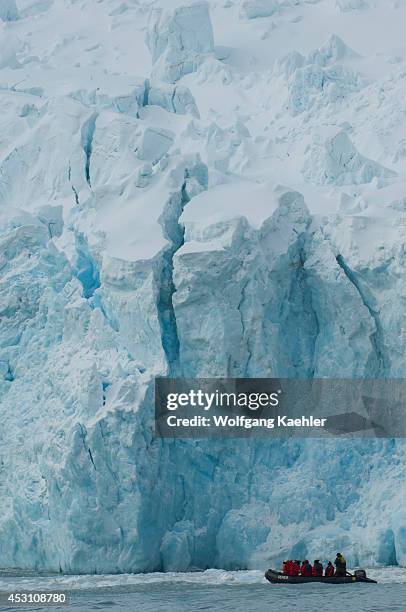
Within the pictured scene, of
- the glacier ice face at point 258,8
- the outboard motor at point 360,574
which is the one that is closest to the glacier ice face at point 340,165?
the outboard motor at point 360,574

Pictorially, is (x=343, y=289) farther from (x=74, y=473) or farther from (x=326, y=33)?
(x=326, y=33)

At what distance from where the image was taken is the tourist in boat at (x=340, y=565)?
16.0 meters

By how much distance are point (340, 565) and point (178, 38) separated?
18.4 m

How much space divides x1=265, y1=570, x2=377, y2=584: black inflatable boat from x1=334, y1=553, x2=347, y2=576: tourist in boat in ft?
0.30

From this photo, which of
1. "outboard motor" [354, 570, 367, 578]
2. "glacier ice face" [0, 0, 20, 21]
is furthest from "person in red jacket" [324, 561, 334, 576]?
"glacier ice face" [0, 0, 20, 21]

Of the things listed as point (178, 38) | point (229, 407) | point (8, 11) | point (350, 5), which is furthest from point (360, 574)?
point (8, 11)

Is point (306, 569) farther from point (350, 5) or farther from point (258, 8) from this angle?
point (258, 8)

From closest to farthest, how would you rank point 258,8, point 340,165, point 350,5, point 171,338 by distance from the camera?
point 171,338, point 340,165, point 350,5, point 258,8

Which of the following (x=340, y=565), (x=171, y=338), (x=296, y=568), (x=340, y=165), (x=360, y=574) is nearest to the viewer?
(x=360, y=574)

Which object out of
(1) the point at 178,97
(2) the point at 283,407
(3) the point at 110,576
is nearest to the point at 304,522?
(2) the point at 283,407

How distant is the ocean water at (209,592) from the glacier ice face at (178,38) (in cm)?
1717

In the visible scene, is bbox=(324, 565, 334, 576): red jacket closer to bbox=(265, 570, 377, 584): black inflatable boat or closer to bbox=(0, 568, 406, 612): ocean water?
bbox=(265, 570, 377, 584): black inflatable boat

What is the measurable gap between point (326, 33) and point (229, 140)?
12.5m

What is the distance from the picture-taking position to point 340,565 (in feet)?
53.1
